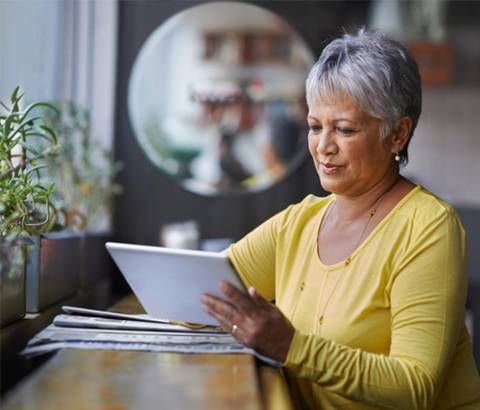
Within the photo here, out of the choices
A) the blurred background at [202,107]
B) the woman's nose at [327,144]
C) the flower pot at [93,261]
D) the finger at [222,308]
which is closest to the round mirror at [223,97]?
the blurred background at [202,107]

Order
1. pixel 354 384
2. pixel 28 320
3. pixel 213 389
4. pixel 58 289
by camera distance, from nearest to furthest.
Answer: pixel 213 389 < pixel 354 384 < pixel 28 320 < pixel 58 289

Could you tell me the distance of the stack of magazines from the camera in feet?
3.42

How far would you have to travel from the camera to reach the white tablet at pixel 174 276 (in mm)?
989

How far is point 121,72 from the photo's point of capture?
3.08 m

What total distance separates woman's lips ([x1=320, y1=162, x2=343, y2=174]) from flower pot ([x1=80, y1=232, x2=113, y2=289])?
2.71 feet

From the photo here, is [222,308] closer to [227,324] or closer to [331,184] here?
[227,324]

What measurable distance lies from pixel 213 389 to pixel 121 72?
251cm

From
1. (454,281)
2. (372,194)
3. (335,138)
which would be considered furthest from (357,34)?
(454,281)

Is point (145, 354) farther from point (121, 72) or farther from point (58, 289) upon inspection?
point (121, 72)

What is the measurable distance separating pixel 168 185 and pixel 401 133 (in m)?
1.91

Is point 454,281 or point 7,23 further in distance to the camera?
point 7,23

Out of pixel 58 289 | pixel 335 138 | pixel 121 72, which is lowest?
pixel 58 289

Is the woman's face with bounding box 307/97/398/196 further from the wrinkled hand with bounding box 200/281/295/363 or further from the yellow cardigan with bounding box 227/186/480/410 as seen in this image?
the wrinkled hand with bounding box 200/281/295/363

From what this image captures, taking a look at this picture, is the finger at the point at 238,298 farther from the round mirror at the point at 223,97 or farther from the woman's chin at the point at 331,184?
the round mirror at the point at 223,97
